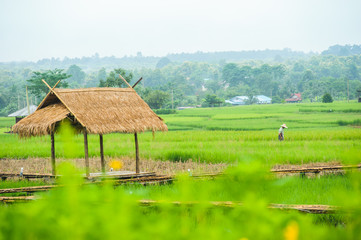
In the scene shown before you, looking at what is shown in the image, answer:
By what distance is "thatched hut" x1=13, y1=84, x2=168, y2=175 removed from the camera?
800 centimetres

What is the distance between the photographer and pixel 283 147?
12.5 meters

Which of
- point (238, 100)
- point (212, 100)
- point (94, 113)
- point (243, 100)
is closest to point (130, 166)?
point (94, 113)

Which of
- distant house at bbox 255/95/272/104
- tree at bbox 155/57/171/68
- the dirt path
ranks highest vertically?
tree at bbox 155/57/171/68

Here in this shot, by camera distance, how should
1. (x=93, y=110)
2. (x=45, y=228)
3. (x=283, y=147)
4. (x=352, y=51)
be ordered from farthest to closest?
1. (x=352, y=51)
2. (x=283, y=147)
3. (x=93, y=110)
4. (x=45, y=228)

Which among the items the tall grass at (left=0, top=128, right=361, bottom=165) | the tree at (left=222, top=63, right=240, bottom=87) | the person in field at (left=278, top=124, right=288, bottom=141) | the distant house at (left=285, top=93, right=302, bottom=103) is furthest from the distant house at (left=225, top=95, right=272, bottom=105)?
the person in field at (left=278, top=124, right=288, bottom=141)

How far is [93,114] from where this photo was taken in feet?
26.9

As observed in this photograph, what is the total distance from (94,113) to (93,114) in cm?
5

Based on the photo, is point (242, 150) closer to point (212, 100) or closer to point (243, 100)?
point (212, 100)

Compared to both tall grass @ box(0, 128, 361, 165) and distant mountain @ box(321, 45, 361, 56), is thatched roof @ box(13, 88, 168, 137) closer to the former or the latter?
tall grass @ box(0, 128, 361, 165)

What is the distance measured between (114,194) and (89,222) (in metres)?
0.08

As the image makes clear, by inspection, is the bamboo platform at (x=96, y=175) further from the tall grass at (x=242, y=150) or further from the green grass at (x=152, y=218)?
the green grass at (x=152, y=218)

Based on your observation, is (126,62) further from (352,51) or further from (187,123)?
(187,123)

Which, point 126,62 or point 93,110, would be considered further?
point 126,62

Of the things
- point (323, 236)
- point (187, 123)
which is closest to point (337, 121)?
point (187, 123)
